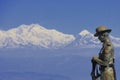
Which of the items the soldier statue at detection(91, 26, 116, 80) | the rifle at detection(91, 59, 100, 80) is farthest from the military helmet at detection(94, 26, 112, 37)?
the rifle at detection(91, 59, 100, 80)

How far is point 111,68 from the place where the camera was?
17703 mm

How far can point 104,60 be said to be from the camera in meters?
17.6

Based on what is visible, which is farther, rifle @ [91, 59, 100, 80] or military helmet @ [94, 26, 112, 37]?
military helmet @ [94, 26, 112, 37]

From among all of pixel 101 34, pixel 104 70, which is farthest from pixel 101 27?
pixel 104 70

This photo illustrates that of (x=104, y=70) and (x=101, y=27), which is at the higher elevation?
(x=101, y=27)

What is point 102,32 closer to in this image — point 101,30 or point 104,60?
point 101,30

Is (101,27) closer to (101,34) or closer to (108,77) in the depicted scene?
(101,34)

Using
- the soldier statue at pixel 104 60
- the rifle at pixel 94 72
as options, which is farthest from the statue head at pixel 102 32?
the rifle at pixel 94 72

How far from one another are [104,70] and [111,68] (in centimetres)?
22

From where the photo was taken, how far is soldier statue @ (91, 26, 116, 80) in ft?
57.7

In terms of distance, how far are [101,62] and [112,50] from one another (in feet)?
1.68

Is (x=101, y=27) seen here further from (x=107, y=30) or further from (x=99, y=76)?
(x=99, y=76)

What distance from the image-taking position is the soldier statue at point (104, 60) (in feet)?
57.7

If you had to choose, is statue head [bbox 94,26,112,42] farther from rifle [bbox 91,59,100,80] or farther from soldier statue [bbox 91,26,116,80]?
rifle [bbox 91,59,100,80]
